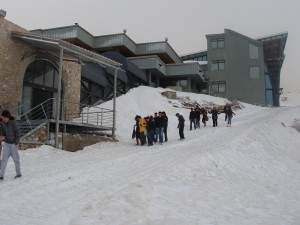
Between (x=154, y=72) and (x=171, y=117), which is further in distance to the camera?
(x=154, y=72)

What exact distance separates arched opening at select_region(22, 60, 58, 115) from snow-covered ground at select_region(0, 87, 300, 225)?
4.64m

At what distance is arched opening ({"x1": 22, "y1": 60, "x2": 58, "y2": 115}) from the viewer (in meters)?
17.0

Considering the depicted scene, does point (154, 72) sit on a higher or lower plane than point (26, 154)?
higher

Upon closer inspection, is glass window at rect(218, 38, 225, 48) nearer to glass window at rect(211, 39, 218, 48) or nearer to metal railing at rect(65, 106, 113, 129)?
glass window at rect(211, 39, 218, 48)

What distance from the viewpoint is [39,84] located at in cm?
1783

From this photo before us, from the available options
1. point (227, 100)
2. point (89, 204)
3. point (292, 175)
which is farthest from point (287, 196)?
point (227, 100)

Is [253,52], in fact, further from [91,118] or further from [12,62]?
[12,62]

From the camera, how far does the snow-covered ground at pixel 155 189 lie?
560 centimetres

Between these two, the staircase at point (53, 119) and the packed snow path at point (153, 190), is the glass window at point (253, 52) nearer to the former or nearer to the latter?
the staircase at point (53, 119)

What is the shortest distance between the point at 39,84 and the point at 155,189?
12714 mm

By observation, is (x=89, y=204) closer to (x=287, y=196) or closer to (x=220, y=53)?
(x=287, y=196)

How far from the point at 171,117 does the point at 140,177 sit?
17.8 metres

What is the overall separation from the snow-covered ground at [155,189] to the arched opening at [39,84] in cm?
464

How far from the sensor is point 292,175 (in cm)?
1109
